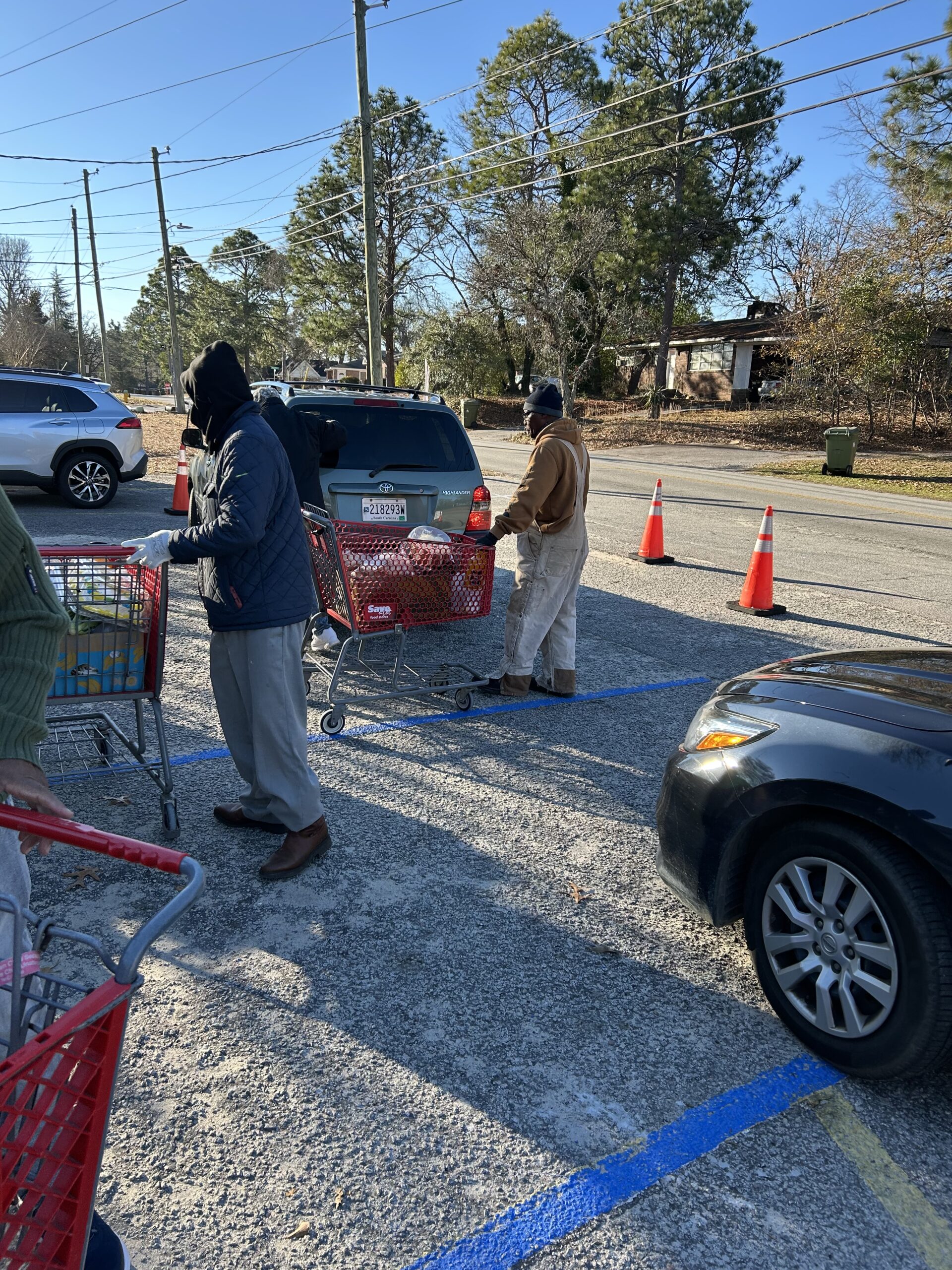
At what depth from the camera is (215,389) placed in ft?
11.8

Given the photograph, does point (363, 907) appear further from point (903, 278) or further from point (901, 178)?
point (901, 178)

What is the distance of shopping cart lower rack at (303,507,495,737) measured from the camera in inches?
207

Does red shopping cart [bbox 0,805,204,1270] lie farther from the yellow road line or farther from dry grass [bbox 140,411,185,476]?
dry grass [bbox 140,411,185,476]

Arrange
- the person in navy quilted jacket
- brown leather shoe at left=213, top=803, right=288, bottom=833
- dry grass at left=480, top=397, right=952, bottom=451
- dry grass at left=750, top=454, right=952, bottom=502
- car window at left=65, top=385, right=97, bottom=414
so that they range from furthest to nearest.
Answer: dry grass at left=480, top=397, right=952, bottom=451
dry grass at left=750, top=454, right=952, bottom=502
car window at left=65, top=385, right=97, bottom=414
brown leather shoe at left=213, top=803, right=288, bottom=833
the person in navy quilted jacket

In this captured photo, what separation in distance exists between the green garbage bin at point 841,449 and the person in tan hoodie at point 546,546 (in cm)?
1939

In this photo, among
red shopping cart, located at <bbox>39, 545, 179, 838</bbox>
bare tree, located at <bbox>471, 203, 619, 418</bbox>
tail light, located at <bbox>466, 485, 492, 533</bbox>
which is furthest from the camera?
bare tree, located at <bbox>471, 203, 619, 418</bbox>

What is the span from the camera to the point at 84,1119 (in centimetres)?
144

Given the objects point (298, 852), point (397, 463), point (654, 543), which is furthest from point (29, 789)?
point (654, 543)

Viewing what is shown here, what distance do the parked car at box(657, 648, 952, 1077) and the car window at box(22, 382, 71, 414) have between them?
11783 millimetres

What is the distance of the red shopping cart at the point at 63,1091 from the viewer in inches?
52.2

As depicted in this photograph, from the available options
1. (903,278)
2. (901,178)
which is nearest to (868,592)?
(903,278)

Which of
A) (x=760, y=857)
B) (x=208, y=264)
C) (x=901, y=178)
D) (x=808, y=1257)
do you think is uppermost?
(x=208, y=264)

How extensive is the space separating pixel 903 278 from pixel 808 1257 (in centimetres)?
2905

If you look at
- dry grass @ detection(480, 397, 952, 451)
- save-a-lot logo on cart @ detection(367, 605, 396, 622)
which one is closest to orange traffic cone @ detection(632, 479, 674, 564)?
save-a-lot logo on cart @ detection(367, 605, 396, 622)
